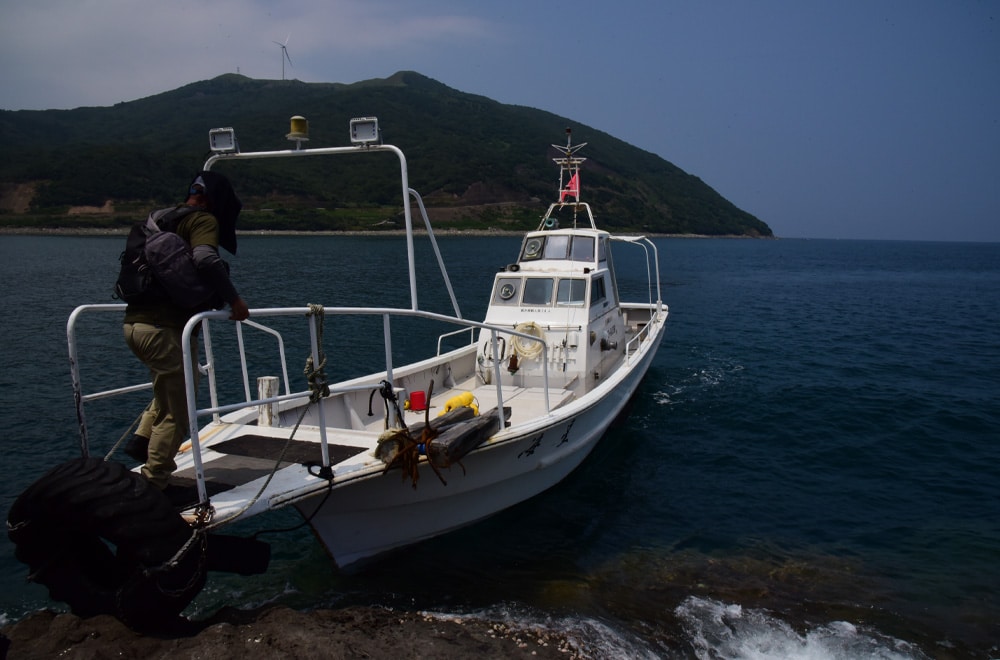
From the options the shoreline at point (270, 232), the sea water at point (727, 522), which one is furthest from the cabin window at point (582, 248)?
the shoreline at point (270, 232)

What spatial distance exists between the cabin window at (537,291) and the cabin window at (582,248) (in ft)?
4.00

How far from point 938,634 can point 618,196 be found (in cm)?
14168

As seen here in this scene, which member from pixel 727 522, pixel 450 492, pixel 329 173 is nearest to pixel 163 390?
pixel 450 492

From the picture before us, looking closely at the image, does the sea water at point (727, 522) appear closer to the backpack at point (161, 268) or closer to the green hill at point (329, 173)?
the backpack at point (161, 268)

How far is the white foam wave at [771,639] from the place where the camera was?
18.7 ft

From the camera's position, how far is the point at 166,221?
15.0 feet

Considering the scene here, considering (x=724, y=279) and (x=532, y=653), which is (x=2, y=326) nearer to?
(x=532, y=653)

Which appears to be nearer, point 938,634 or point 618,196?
point 938,634

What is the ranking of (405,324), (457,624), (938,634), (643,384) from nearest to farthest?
(457,624) < (938,634) < (643,384) < (405,324)

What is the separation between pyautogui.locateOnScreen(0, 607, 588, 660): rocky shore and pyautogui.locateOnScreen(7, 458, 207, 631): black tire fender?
0.56ft

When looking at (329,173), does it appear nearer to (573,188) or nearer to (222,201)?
(573,188)

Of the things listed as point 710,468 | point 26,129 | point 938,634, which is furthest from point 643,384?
point 26,129

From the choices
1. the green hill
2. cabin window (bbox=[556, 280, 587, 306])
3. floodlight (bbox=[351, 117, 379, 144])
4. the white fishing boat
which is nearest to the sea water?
the white fishing boat

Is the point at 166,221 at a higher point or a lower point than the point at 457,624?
higher
